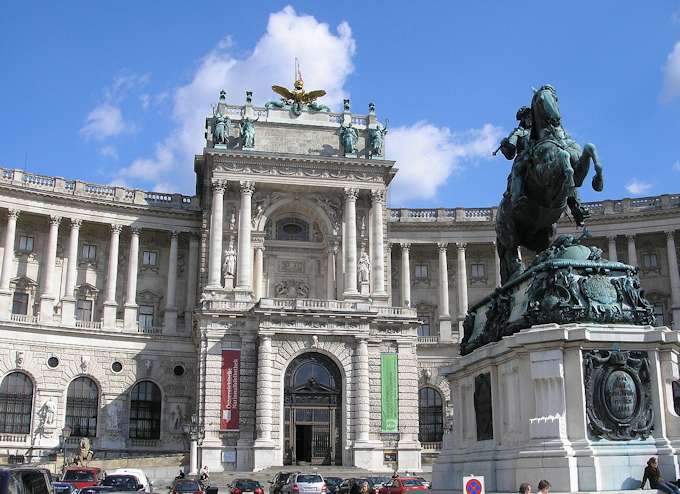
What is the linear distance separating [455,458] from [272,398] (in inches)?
1352

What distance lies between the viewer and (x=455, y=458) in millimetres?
18000

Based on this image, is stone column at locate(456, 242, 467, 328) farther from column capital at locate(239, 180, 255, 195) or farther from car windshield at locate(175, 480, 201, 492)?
car windshield at locate(175, 480, 201, 492)

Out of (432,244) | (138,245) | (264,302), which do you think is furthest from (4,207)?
(432,244)

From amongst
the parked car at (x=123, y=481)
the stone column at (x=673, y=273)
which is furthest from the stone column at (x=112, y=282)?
the stone column at (x=673, y=273)

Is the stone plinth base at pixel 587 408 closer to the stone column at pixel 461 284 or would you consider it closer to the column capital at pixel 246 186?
the column capital at pixel 246 186

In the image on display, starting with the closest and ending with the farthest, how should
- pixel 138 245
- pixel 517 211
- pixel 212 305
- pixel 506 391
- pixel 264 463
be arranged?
pixel 506 391 < pixel 517 211 < pixel 264 463 < pixel 212 305 < pixel 138 245

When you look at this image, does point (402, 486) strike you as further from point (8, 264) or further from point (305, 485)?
point (8, 264)

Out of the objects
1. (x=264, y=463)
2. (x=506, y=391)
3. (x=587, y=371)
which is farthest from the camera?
(x=264, y=463)

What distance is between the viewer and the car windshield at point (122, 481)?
1160 inches

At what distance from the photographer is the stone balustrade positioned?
199 ft

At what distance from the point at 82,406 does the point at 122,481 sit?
30507 mm

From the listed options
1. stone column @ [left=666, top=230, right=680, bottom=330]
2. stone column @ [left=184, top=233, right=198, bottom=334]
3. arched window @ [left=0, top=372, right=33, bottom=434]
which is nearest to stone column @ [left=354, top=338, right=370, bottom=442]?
stone column @ [left=184, top=233, right=198, bottom=334]

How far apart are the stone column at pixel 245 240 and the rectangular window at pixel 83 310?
13072 millimetres

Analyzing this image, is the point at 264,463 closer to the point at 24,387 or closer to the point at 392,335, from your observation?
the point at 392,335
